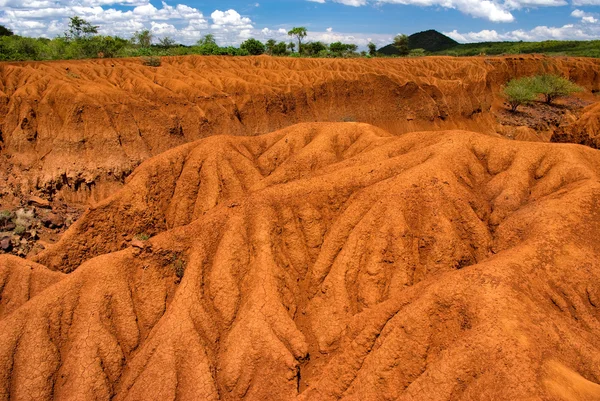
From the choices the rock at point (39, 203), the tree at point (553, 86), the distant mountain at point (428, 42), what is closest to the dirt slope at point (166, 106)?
the rock at point (39, 203)

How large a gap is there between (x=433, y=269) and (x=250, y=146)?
11.6m

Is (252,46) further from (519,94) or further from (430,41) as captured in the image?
(430,41)

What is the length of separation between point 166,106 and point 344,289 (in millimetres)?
24674

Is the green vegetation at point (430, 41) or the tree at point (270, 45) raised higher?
the green vegetation at point (430, 41)

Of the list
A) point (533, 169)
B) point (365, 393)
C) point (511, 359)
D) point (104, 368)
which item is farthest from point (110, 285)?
point (533, 169)

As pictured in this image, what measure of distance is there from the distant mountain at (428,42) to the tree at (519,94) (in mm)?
120405

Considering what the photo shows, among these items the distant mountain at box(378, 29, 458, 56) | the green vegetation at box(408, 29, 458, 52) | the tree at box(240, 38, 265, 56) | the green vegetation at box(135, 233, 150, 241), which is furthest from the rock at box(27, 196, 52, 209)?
the green vegetation at box(408, 29, 458, 52)

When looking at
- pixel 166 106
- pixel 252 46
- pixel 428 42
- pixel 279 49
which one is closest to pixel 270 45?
pixel 279 49

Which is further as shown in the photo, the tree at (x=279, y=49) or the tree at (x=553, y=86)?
the tree at (x=279, y=49)

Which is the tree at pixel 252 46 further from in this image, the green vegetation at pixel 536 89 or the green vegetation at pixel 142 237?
the green vegetation at pixel 142 237

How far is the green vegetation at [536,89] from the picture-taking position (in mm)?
55719

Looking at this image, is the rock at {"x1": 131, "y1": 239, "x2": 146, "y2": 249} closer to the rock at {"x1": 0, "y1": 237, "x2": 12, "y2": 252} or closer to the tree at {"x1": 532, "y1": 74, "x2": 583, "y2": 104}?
the rock at {"x1": 0, "y1": 237, "x2": 12, "y2": 252}

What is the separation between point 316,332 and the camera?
1438 centimetres

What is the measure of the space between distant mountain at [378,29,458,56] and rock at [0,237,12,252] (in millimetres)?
170358
